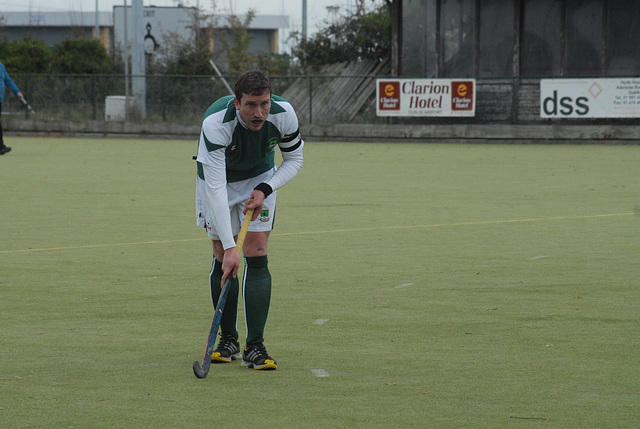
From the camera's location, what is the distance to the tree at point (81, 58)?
41.4 meters

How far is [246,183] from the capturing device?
5.48m

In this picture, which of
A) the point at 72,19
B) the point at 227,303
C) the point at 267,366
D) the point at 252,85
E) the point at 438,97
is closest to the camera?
the point at 252,85

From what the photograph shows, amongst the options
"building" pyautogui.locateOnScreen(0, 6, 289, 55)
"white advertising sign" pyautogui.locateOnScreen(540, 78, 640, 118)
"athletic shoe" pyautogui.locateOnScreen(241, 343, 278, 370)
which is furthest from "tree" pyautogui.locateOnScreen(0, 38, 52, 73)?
"athletic shoe" pyautogui.locateOnScreen(241, 343, 278, 370)

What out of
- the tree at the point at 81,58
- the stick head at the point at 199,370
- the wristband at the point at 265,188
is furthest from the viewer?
the tree at the point at 81,58

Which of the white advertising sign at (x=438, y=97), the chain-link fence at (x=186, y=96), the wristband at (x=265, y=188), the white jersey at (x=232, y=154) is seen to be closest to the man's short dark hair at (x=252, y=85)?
the white jersey at (x=232, y=154)

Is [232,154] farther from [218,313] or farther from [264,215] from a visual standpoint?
[218,313]

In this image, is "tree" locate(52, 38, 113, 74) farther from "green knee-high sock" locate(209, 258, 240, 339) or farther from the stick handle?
the stick handle

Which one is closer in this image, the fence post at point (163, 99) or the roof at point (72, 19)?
the fence post at point (163, 99)

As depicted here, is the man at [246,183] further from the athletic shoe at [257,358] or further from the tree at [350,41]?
the tree at [350,41]

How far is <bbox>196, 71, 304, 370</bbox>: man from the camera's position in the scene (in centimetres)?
513

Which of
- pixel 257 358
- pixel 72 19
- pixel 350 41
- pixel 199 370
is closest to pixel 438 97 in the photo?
pixel 350 41

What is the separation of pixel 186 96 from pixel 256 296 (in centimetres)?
2689

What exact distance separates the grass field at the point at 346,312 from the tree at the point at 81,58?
90.8 ft

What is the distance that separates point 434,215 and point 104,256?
4554 mm
